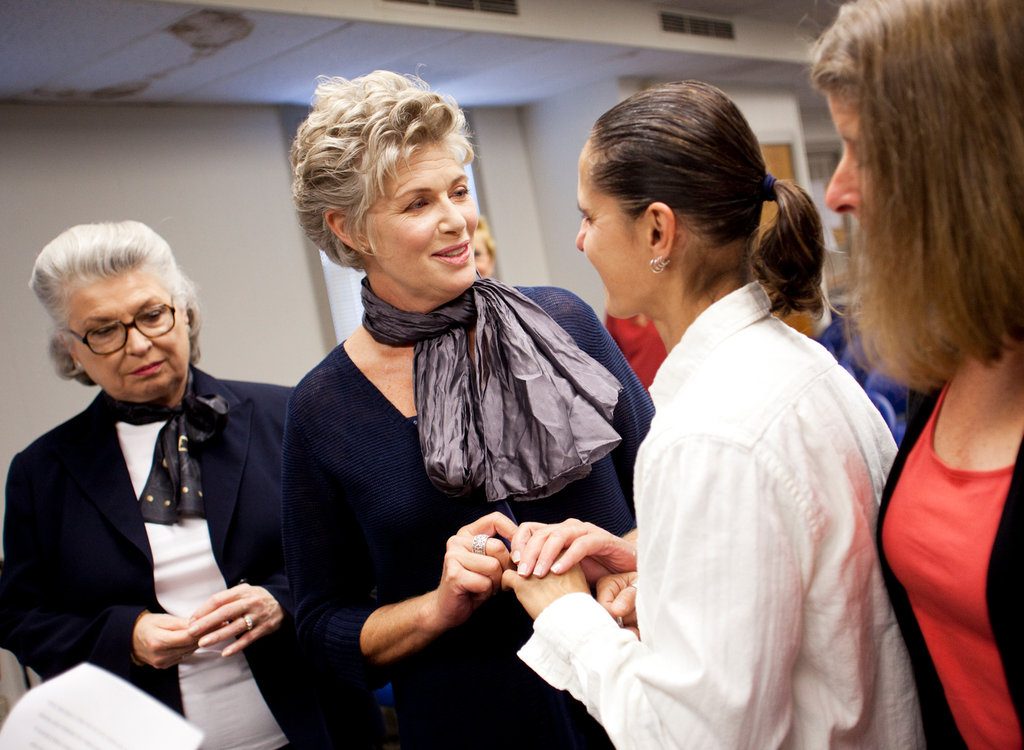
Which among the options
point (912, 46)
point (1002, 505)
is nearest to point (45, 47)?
point (912, 46)

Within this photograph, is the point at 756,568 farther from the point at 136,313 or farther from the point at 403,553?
the point at 136,313

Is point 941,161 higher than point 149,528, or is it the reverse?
point 941,161

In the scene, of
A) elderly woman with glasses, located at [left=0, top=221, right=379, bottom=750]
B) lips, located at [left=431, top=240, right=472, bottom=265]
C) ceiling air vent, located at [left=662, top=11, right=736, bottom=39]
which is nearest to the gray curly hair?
elderly woman with glasses, located at [left=0, top=221, right=379, bottom=750]

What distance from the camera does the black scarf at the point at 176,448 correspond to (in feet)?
6.54

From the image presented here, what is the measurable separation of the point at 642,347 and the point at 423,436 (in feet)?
8.14

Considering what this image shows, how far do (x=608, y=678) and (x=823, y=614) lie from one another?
26cm

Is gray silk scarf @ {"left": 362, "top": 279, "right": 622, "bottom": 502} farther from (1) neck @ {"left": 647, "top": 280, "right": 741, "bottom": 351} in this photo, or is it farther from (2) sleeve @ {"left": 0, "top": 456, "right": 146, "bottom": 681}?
(2) sleeve @ {"left": 0, "top": 456, "right": 146, "bottom": 681}

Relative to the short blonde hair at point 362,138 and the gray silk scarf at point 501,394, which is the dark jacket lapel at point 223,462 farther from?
the short blonde hair at point 362,138

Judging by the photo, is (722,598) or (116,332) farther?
(116,332)

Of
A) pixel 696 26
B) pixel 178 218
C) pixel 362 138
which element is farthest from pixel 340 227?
pixel 696 26

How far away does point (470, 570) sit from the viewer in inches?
53.2

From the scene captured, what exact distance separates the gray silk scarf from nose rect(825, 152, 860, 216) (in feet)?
2.07

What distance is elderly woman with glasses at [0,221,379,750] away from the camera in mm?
1915

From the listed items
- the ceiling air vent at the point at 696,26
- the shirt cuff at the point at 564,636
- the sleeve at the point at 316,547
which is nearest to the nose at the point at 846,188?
the shirt cuff at the point at 564,636
